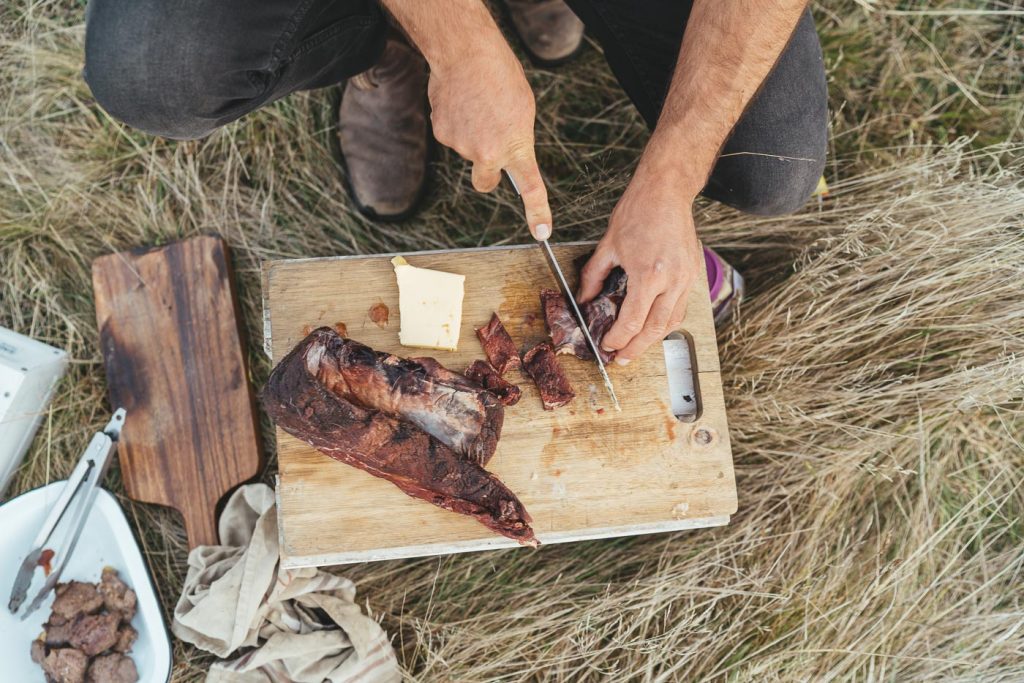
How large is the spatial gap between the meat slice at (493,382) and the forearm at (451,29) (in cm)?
111

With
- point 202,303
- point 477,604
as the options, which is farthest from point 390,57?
point 477,604

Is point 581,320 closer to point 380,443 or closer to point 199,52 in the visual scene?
point 380,443

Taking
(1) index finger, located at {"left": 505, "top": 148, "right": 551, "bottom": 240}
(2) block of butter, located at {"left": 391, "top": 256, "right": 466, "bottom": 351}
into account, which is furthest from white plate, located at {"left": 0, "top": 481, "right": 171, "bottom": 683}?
(1) index finger, located at {"left": 505, "top": 148, "right": 551, "bottom": 240}

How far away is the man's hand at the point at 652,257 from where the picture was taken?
2.60m

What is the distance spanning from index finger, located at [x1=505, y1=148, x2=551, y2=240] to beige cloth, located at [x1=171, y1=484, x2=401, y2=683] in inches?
70.5

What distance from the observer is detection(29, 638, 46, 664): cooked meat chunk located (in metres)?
3.01

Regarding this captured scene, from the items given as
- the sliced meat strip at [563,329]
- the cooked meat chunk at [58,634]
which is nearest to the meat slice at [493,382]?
the sliced meat strip at [563,329]

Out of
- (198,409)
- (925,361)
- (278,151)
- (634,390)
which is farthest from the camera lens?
(278,151)

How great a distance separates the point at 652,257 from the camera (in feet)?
8.55

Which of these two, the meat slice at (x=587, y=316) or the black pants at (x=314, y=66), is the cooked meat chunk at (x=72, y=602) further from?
the meat slice at (x=587, y=316)

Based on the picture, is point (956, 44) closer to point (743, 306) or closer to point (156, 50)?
point (743, 306)

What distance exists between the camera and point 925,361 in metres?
3.58

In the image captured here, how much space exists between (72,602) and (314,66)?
2.56 m

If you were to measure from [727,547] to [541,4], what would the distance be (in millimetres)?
3058
